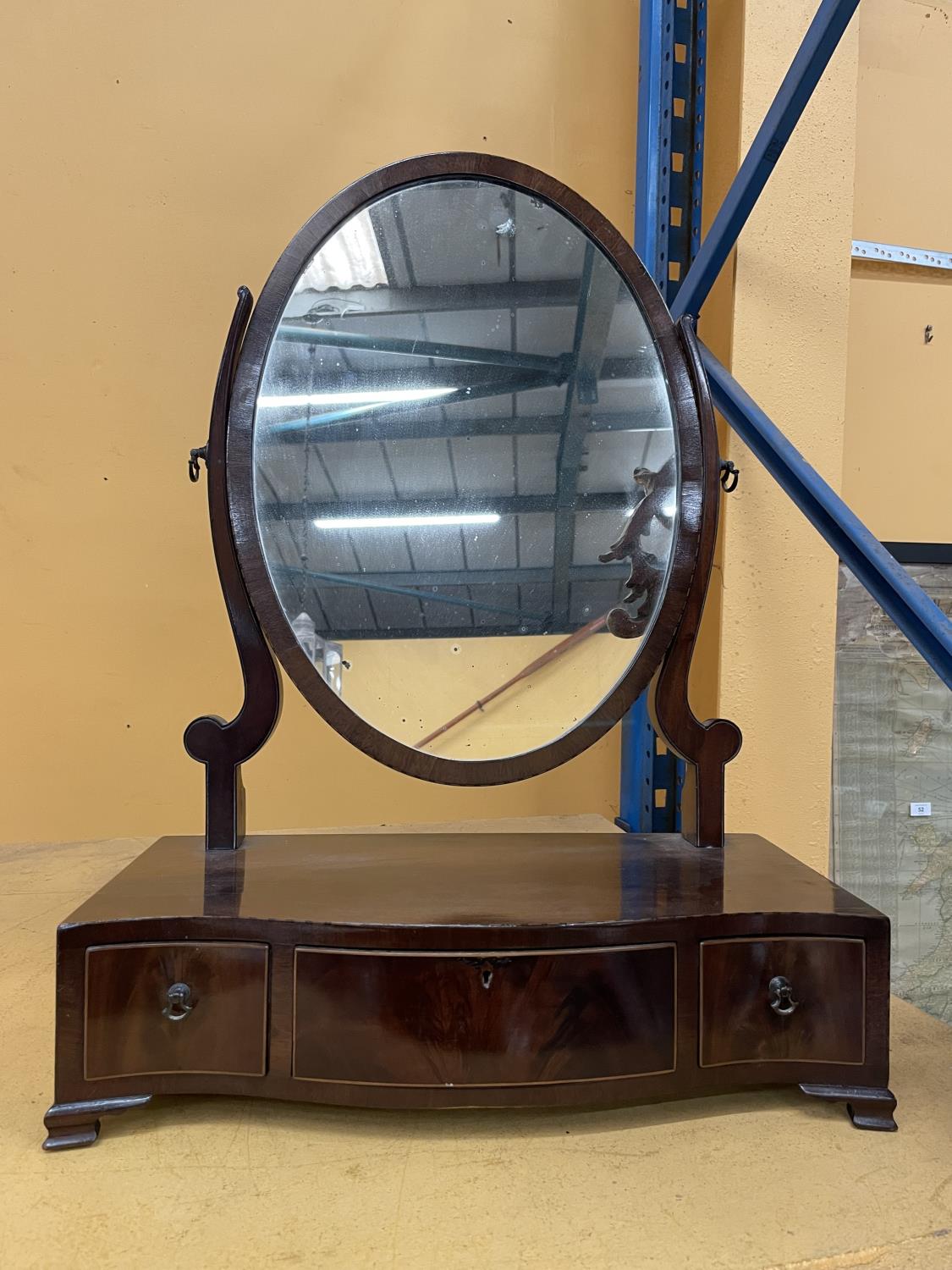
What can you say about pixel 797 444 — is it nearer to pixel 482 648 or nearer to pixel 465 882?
pixel 482 648

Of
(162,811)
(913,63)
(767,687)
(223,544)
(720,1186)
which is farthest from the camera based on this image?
(913,63)

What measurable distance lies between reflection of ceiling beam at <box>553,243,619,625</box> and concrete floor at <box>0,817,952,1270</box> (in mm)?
620

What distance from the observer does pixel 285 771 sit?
1.70 m

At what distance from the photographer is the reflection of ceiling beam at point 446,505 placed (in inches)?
42.2

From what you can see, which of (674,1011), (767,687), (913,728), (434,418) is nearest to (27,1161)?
(674,1011)

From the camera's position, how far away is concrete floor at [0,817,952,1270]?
72cm

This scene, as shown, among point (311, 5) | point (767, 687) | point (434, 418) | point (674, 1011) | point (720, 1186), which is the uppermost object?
point (311, 5)

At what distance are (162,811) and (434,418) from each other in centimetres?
97

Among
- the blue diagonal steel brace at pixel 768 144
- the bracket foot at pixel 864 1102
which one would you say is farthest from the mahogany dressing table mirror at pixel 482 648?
the blue diagonal steel brace at pixel 768 144

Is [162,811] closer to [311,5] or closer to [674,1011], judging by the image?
[674,1011]

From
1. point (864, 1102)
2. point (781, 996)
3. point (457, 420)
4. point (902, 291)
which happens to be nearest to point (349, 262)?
point (457, 420)

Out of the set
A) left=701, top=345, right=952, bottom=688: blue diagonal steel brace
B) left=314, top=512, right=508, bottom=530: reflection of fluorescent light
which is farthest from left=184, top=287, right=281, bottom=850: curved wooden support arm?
left=701, top=345, right=952, bottom=688: blue diagonal steel brace

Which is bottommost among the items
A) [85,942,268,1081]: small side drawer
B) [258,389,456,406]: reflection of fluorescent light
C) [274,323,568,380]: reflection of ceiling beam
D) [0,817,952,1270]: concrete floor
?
[0,817,952,1270]: concrete floor

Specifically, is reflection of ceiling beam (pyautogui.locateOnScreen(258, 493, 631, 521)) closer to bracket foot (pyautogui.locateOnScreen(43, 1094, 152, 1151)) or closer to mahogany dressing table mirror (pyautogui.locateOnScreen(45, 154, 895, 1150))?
mahogany dressing table mirror (pyautogui.locateOnScreen(45, 154, 895, 1150))
